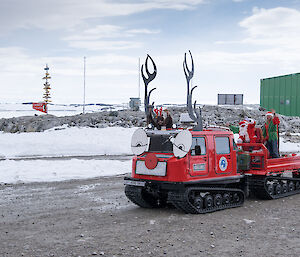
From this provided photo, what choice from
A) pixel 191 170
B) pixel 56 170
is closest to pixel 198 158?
pixel 191 170

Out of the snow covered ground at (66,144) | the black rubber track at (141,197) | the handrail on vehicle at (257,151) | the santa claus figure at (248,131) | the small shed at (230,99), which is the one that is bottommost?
the black rubber track at (141,197)

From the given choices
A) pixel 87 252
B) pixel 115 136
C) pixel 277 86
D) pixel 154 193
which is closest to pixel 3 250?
pixel 87 252

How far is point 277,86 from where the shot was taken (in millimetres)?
37531

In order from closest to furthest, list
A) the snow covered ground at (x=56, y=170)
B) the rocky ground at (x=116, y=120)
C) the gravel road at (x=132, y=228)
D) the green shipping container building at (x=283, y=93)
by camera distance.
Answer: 1. the gravel road at (x=132, y=228)
2. the snow covered ground at (x=56, y=170)
3. the rocky ground at (x=116, y=120)
4. the green shipping container building at (x=283, y=93)

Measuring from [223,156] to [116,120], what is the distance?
24.9m

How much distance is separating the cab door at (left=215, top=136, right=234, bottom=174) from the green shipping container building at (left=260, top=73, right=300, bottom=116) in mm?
27315

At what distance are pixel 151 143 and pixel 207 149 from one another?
1.40 m

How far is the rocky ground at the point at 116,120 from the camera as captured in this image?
1302 inches

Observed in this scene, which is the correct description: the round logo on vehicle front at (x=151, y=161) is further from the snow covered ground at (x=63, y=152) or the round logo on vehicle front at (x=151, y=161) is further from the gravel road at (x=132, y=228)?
the snow covered ground at (x=63, y=152)

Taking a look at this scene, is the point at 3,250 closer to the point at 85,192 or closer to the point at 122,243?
the point at 122,243

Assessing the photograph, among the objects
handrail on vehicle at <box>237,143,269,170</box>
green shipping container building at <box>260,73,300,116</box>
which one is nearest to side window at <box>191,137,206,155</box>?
handrail on vehicle at <box>237,143,269,170</box>

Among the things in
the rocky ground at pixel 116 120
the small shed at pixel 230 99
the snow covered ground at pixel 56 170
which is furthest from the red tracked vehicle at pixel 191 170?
the small shed at pixel 230 99

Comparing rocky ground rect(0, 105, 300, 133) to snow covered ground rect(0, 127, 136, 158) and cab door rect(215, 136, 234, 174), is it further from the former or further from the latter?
cab door rect(215, 136, 234, 174)

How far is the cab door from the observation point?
9.81m
